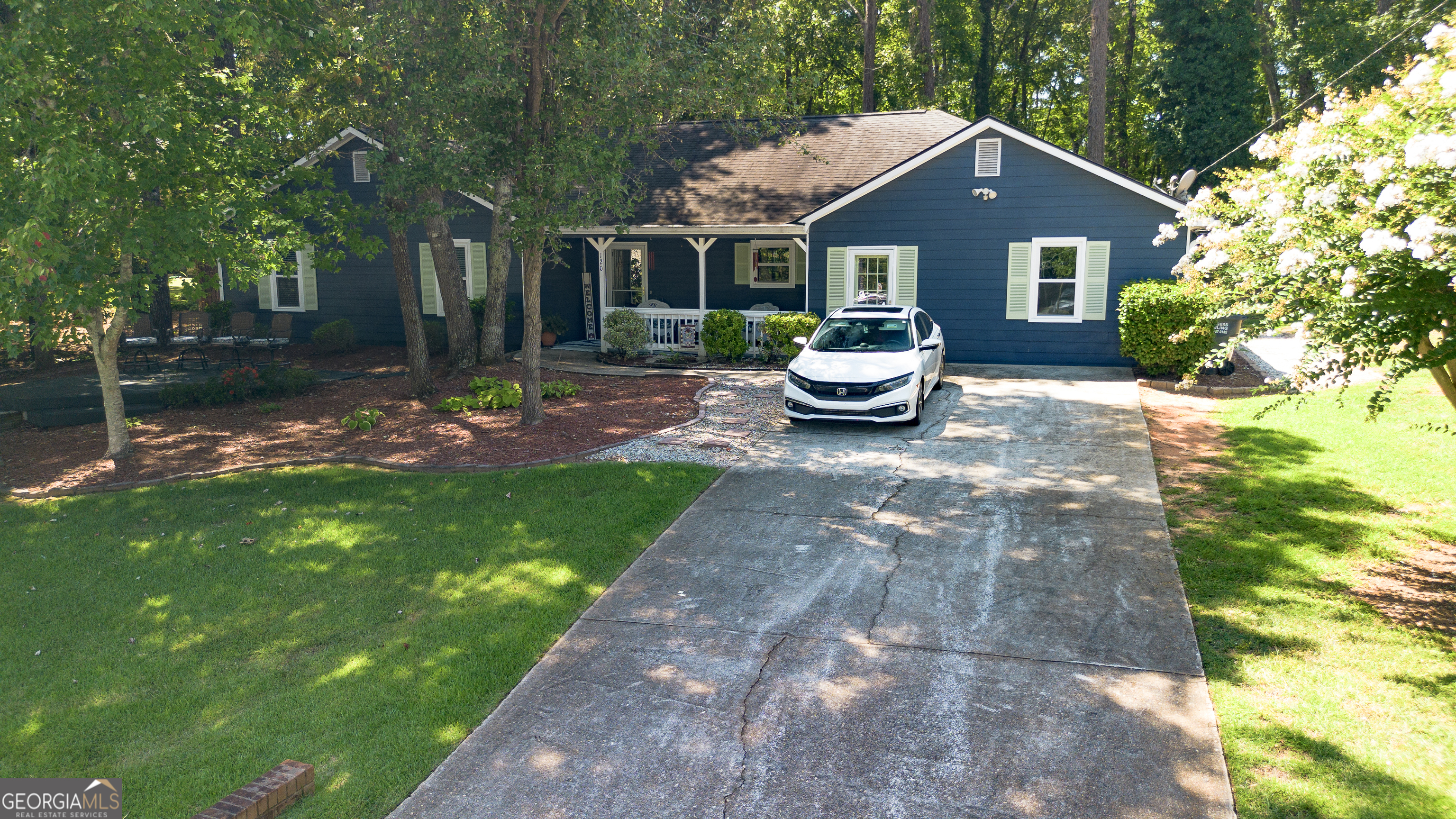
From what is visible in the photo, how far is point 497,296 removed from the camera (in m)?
17.0

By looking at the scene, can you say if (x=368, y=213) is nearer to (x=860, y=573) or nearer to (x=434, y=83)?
(x=434, y=83)

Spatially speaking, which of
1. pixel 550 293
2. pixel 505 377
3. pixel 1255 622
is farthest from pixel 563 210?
pixel 550 293

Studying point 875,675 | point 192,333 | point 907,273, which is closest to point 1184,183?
point 907,273

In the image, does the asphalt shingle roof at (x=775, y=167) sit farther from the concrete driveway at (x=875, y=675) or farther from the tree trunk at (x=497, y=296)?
the concrete driveway at (x=875, y=675)

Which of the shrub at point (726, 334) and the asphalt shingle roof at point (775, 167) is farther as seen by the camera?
the asphalt shingle roof at point (775, 167)

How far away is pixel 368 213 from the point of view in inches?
512

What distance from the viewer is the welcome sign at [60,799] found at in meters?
4.48

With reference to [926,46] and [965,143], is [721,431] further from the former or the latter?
[926,46]

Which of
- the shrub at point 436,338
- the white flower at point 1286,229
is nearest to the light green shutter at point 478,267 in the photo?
the shrub at point 436,338

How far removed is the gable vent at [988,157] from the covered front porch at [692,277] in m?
3.77

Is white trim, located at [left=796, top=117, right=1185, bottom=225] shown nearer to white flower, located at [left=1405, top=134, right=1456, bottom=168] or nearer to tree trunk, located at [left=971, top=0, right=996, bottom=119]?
white flower, located at [left=1405, top=134, right=1456, bottom=168]

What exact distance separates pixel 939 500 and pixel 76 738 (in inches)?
283

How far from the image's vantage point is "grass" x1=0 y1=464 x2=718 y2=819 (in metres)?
4.91

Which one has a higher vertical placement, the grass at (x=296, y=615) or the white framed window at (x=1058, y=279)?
the white framed window at (x=1058, y=279)
